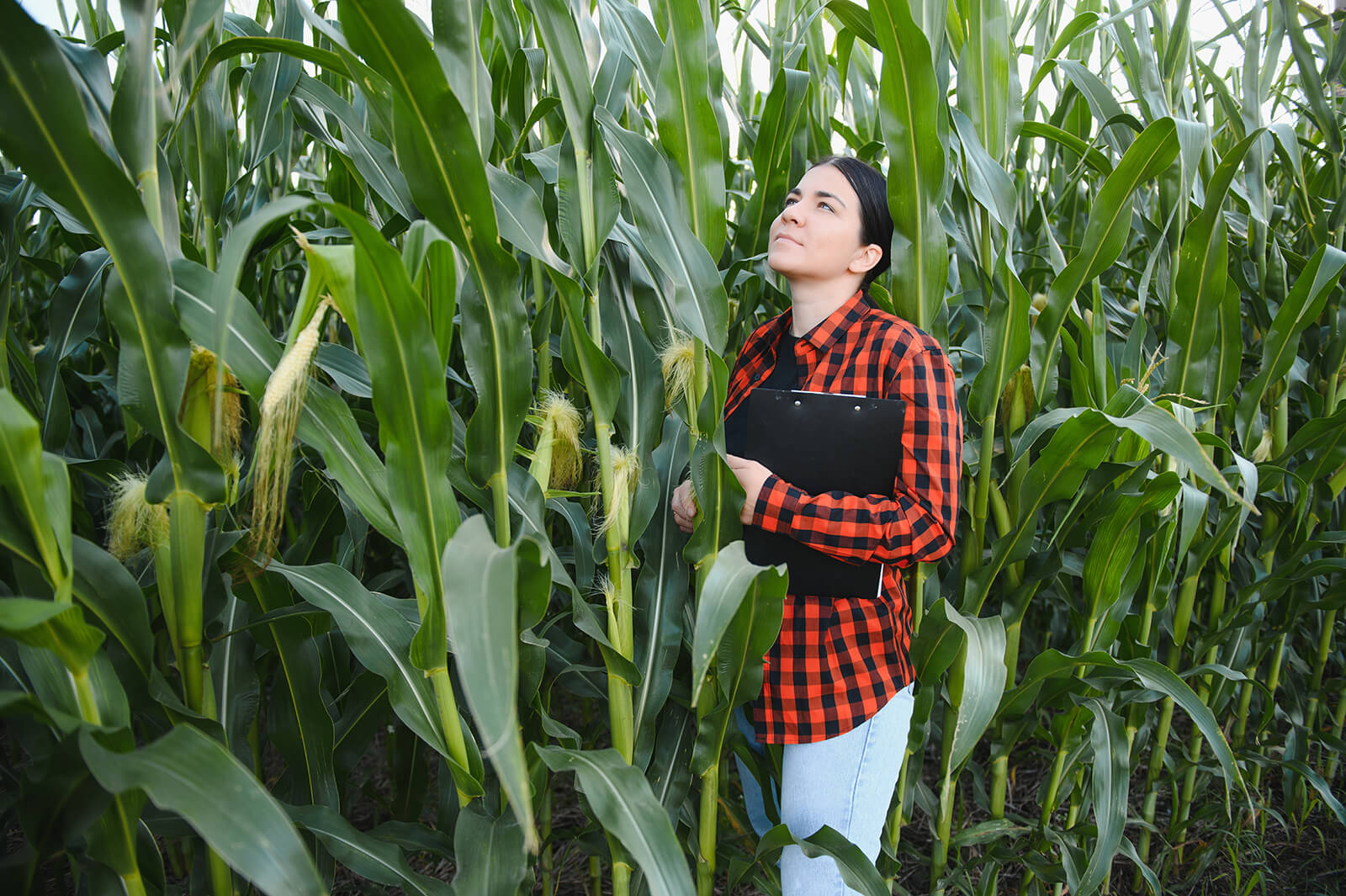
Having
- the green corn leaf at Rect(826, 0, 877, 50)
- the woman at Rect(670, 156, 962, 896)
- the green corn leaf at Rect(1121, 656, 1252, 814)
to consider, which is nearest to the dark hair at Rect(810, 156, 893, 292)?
the woman at Rect(670, 156, 962, 896)

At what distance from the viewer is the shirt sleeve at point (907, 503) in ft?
2.76

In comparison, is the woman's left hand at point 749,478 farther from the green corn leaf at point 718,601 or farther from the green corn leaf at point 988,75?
the green corn leaf at point 988,75

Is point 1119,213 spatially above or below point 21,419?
above

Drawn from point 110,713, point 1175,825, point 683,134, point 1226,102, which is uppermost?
point 1226,102

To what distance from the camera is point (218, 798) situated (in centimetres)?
54

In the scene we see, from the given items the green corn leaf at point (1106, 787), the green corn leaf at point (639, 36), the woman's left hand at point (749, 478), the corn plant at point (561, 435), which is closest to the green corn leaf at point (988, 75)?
the corn plant at point (561, 435)

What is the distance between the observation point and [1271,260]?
1.27 metres

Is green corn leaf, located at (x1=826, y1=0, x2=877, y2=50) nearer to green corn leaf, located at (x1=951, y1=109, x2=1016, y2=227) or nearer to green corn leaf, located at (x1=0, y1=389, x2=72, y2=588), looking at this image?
green corn leaf, located at (x1=951, y1=109, x2=1016, y2=227)

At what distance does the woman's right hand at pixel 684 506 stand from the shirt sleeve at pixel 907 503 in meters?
0.08

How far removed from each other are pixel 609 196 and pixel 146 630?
59 centimetres

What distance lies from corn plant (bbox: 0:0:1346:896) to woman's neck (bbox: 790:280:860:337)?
0.25 ft

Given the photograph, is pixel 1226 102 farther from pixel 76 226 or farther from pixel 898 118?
pixel 76 226

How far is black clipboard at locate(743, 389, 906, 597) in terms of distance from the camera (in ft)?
2.83

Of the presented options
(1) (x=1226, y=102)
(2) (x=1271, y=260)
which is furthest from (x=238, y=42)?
(2) (x=1271, y=260)
